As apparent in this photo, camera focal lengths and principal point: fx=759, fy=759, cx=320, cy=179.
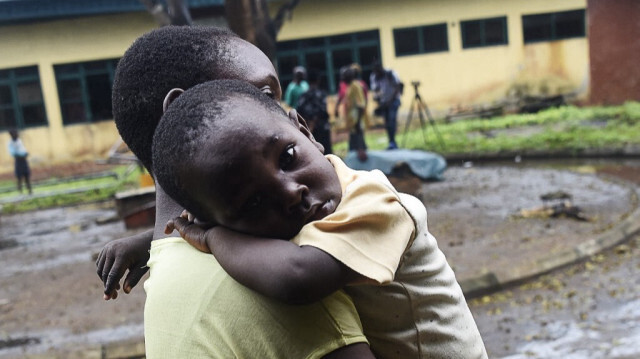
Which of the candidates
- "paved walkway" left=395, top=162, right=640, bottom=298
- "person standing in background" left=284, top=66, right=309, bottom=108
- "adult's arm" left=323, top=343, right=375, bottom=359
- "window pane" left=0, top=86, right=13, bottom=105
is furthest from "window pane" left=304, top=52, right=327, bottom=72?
"adult's arm" left=323, top=343, right=375, bottom=359

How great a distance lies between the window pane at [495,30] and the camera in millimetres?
21641

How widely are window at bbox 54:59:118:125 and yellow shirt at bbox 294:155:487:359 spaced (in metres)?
20.1

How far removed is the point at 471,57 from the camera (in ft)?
70.5

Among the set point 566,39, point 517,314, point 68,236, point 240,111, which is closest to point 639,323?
point 517,314

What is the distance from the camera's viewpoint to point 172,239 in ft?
4.40

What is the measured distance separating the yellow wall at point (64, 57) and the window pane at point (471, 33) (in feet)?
28.5

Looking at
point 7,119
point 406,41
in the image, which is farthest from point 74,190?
point 406,41

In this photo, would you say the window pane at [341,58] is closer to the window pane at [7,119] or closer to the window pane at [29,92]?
the window pane at [29,92]

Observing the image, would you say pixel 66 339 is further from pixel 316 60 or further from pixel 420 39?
pixel 420 39

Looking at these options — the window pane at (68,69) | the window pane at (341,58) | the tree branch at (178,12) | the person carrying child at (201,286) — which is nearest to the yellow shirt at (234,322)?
the person carrying child at (201,286)

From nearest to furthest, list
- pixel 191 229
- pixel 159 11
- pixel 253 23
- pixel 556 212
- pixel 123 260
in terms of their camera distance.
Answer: pixel 191 229, pixel 123 260, pixel 253 23, pixel 556 212, pixel 159 11

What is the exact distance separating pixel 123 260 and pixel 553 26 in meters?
21.8

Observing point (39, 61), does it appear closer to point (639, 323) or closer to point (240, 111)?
point (639, 323)

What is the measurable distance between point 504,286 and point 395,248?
5.53 metres
